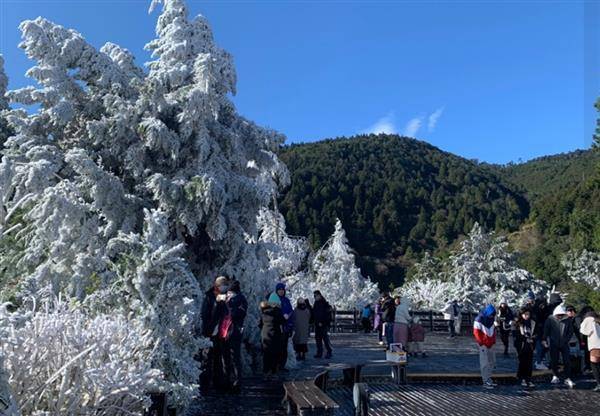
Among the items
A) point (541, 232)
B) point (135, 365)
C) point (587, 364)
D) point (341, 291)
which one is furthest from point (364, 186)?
point (135, 365)

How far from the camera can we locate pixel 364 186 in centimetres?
9438

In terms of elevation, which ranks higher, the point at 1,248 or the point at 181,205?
the point at 181,205

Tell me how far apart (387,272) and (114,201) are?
6798 centimetres

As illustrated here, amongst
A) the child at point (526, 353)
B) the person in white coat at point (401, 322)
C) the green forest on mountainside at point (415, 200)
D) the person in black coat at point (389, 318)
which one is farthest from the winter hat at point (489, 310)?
the green forest on mountainside at point (415, 200)

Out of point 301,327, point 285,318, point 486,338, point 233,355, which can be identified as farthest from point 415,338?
point 233,355

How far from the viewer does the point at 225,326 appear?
9117mm

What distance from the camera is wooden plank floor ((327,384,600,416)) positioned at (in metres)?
9.03

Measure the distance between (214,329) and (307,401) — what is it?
2.72 m

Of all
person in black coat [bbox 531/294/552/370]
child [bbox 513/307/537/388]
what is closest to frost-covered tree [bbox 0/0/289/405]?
child [bbox 513/307/537/388]

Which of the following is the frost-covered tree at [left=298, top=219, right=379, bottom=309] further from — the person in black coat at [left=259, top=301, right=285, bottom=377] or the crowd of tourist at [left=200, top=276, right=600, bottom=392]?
the person in black coat at [left=259, top=301, right=285, bottom=377]

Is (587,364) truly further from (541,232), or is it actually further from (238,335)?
(541,232)

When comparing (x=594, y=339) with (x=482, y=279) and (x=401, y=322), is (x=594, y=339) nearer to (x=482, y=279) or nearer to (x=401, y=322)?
(x=401, y=322)

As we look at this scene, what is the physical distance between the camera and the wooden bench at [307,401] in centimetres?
655

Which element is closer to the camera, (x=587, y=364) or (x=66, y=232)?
(x=66, y=232)
